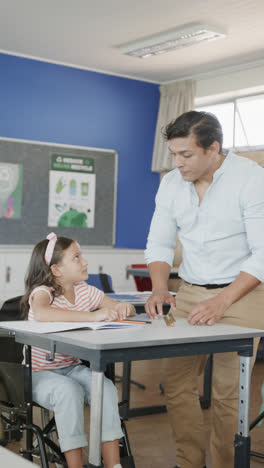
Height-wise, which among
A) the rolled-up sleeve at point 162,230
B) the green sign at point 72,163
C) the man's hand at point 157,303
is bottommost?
the man's hand at point 157,303

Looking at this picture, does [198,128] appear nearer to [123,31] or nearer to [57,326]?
[57,326]

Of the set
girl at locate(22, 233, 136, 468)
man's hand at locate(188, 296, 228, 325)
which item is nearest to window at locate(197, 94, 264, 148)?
girl at locate(22, 233, 136, 468)

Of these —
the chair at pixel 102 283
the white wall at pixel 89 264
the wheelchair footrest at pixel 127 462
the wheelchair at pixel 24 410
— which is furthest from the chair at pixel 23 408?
the white wall at pixel 89 264

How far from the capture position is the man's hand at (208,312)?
87.7 inches

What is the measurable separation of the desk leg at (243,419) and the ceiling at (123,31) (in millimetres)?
3445

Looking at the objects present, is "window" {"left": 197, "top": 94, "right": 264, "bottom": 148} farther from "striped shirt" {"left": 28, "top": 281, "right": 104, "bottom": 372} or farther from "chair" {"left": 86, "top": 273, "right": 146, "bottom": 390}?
"striped shirt" {"left": 28, "top": 281, "right": 104, "bottom": 372}

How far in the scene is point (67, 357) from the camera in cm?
243

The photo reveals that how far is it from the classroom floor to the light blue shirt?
1007mm

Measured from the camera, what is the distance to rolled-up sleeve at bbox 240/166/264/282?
2.30 m

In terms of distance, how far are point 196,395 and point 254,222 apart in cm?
78

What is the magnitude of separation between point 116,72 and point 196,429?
5.25m

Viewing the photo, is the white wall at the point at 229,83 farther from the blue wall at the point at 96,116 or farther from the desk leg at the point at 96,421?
the desk leg at the point at 96,421

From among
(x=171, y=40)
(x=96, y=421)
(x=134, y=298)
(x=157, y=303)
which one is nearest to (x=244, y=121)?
(x=171, y=40)

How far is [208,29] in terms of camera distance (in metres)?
5.27
